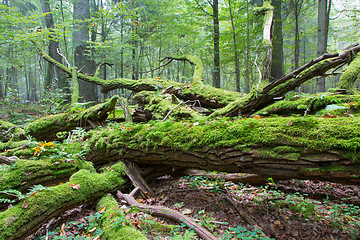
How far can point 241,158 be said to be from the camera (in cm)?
216

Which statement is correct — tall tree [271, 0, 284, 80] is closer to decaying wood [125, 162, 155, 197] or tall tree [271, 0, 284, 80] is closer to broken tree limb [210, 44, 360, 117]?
broken tree limb [210, 44, 360, 117]

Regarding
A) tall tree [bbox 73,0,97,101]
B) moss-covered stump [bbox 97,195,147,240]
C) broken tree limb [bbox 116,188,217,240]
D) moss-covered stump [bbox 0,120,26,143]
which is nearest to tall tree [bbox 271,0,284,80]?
broken tree limb [bbox 116,188,217,240]

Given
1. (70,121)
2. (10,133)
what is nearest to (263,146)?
(70,121)

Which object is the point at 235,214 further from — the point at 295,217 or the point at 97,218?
the point at 97,218

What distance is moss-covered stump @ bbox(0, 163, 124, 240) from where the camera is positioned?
1.77m

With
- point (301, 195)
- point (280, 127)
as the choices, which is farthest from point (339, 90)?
point (280, 127)

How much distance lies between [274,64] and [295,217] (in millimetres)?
6468

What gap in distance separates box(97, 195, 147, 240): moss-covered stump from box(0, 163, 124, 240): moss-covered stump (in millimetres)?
315

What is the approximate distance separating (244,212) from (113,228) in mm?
1861

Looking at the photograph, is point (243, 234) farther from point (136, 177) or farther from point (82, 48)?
point (82, 48)

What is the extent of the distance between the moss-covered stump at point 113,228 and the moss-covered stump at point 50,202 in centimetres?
32

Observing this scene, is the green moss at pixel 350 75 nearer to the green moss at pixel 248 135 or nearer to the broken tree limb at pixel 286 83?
the broken tree limb at pixel 286 83

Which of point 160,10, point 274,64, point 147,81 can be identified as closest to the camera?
point 147,81

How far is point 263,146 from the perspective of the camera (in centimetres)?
209
